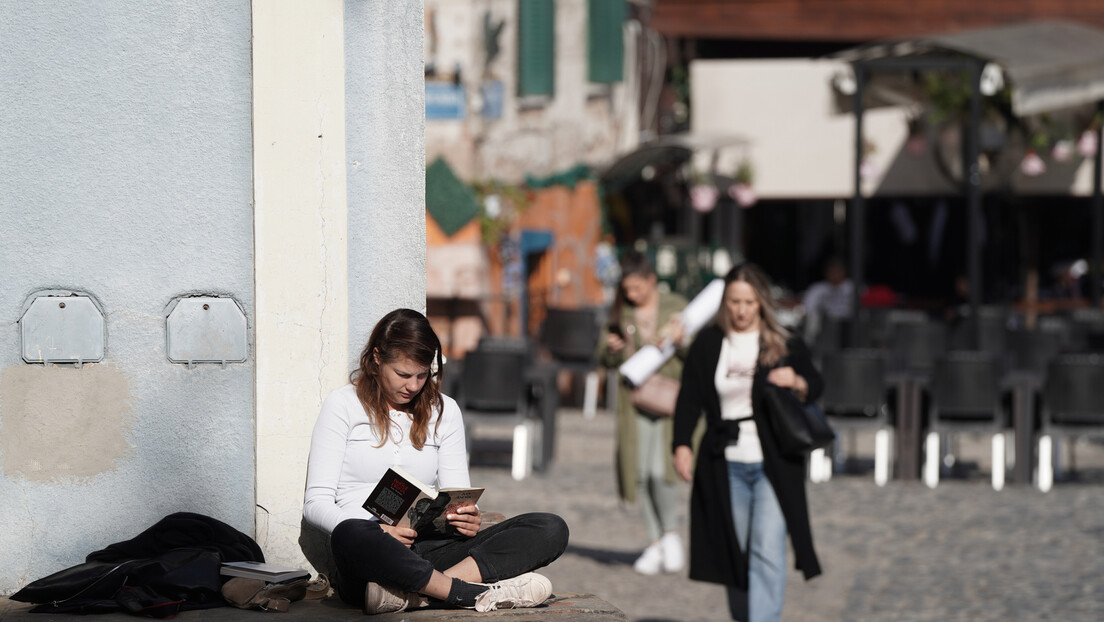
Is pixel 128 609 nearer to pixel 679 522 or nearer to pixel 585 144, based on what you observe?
pixel 679 522

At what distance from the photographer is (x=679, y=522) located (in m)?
10.1

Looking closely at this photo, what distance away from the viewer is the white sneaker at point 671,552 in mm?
8641

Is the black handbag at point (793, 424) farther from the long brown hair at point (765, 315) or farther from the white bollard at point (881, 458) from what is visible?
the white bollard at point (881, 458)

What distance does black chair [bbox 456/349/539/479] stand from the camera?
1191cm

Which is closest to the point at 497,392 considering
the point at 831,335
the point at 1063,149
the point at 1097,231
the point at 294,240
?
the point at 831,335

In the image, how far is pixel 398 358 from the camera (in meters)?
4.99

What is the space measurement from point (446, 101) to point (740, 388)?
12.5 m

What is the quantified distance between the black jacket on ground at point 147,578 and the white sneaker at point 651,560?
3.74 meters

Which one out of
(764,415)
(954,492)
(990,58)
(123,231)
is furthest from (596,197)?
(123,231)

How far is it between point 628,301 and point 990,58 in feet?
27.1

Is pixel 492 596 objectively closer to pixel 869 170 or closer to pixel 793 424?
pixel 793 424

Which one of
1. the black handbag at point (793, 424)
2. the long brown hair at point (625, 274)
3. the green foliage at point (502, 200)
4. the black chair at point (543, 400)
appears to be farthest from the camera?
the green foliage at point (502, 200)

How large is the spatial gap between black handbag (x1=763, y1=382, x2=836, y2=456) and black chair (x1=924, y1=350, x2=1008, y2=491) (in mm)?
5179

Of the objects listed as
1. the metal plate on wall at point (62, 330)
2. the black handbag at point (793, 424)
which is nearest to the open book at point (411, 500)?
the metal plate on wall at point (62, 330)
